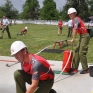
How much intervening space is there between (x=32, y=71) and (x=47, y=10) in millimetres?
81719

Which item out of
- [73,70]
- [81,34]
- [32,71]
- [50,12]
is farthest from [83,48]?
[50,12]

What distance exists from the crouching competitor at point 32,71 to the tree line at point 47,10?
7353 cm

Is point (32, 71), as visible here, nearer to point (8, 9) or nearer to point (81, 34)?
point (81, 34)

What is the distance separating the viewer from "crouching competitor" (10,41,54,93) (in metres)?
3.46

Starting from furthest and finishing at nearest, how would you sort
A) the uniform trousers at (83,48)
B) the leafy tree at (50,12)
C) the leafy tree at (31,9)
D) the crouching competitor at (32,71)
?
the leafy tree at (31,9) < the leafy tree at (50,12) < the uniform trousers at (83,48) < the crouching competitor at (32,71)

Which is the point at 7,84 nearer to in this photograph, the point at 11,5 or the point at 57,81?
the point at 57,81

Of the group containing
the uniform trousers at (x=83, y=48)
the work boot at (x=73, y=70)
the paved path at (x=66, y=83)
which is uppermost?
the uniform trousers at (x=83, y=48)

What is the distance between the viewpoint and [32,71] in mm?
3578

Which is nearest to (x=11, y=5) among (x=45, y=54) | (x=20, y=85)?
(x=45, y=54)

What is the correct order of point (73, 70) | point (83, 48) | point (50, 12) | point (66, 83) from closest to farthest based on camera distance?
point (66, 83)
point (83, 48)
point (73, 70)
point (50, 12)

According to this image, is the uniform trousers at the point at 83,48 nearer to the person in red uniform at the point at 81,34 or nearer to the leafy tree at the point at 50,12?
the person in red uniform at the point at 81,34

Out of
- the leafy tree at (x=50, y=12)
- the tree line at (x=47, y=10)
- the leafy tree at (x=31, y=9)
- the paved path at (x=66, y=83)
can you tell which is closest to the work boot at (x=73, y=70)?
the paved path at (x=66, y=83)

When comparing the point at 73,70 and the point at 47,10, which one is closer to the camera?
the point at 73,70

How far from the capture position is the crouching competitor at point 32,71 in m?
3.46
